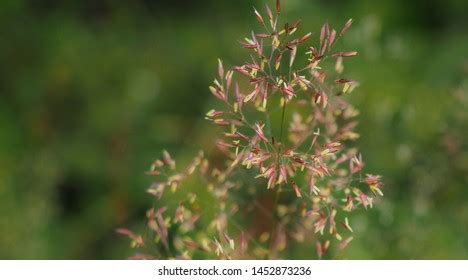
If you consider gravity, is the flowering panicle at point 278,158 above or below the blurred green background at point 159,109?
above

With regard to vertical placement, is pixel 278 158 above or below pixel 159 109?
above

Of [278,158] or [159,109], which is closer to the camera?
[278,158]

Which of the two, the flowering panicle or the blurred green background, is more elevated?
the flowering panicle

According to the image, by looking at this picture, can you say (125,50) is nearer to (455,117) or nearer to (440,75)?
(440,75)

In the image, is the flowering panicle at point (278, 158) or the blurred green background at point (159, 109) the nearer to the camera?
the flowering panicle at point (278, 158)

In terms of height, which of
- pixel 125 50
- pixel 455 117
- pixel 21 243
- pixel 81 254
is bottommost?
pixel 81 254

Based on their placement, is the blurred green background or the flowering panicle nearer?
the flowering panicle

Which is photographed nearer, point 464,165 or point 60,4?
point 464,165

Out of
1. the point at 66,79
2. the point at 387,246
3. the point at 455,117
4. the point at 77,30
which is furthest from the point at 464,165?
the point at 77,30
